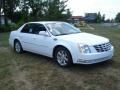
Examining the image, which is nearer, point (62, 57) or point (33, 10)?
point (62, 57)

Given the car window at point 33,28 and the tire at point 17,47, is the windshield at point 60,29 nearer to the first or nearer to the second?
the car window at point 33,28

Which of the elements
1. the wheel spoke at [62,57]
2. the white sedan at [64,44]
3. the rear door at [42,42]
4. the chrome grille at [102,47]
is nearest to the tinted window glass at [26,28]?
the white sedan at [64,44]

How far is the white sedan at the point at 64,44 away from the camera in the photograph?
6.18 metres

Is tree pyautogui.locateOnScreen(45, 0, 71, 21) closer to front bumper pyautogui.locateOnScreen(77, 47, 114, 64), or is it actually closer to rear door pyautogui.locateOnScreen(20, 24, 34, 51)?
rear door pyautogui.locateOnScreen(20, 24, 34, 51)

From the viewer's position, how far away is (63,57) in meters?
6.68

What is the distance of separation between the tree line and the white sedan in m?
26.1

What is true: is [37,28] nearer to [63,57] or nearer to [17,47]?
[17,47]

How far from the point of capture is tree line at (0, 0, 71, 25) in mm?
36478

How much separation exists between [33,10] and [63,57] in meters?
39.2

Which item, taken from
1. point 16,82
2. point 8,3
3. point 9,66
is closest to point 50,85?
point 16,82

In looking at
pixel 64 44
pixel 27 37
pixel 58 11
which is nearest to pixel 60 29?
pixel 64 44

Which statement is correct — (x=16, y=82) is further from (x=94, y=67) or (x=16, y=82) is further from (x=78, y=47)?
(x=94, y=67)

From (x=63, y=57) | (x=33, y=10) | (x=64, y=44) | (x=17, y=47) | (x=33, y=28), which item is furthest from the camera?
(x=33, y=10)

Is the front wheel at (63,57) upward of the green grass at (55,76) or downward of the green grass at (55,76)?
upward
